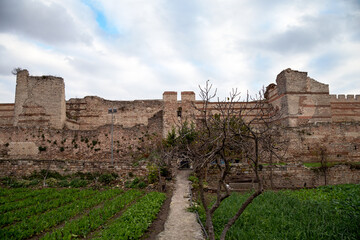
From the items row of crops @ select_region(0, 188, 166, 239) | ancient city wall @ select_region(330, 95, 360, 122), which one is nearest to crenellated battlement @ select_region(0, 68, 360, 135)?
ancient city wall @ select_region(330, 95, 360, 122)

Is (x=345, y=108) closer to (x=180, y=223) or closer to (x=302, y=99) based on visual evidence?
(x=302, y=99)

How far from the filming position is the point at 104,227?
6.44m

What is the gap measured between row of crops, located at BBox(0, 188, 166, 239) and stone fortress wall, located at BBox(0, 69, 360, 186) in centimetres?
868

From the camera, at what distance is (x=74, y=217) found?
7.57 m

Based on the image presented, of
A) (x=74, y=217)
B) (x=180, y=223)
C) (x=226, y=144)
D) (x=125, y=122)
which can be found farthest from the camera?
(x=125, y=122)

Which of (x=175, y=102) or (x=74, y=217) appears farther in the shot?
(x=175, y=102)

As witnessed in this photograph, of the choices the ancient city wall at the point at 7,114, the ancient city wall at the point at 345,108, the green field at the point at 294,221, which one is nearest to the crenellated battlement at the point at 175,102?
the ancient city wall at the point at 7,114

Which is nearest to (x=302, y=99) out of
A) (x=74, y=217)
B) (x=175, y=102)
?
(x=175, y=102)

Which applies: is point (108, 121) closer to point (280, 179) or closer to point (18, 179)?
point (18, 179)

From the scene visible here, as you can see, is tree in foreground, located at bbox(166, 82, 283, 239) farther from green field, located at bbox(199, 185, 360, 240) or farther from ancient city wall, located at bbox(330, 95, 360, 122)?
ancient city wall, located at bbox(330, 95, 360, 122)

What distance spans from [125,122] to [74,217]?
17046 millimetres

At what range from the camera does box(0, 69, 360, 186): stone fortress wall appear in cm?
1853

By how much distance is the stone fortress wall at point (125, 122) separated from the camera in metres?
18.5

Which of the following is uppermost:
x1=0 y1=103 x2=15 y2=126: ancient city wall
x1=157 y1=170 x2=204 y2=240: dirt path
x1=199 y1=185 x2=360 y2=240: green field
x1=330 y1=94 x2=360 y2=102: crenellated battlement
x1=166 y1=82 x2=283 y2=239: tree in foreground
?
x1=330 y1=94 x2=360 y2=102: crenellated battlement
